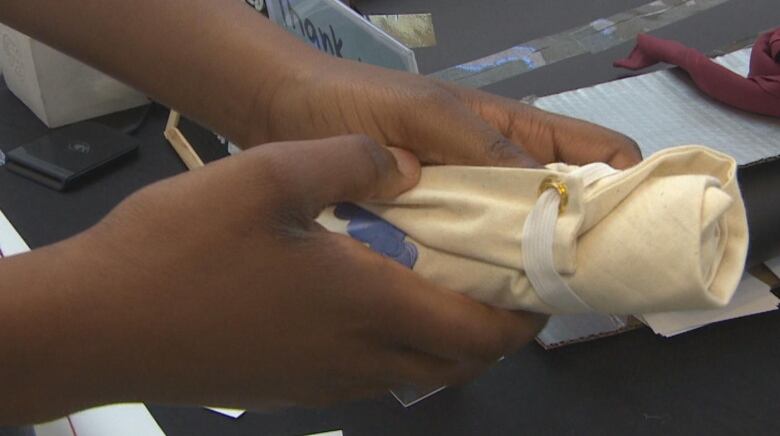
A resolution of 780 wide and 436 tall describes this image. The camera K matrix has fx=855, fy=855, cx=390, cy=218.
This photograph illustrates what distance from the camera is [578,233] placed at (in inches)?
16.1

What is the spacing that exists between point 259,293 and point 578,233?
0.15 metres

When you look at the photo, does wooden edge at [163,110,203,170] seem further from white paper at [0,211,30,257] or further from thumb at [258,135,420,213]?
thumb at [258,135,420,213]

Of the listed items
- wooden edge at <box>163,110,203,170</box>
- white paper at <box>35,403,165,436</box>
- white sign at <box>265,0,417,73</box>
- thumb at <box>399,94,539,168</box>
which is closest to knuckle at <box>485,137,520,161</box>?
thumb at <box>399,94,539,168</box>

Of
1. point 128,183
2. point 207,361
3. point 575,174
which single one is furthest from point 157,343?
point 128,183

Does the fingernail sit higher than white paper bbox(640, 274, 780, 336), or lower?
higher

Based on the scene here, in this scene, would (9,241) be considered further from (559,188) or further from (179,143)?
(559,188)

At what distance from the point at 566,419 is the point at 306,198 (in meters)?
0.27

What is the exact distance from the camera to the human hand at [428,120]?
1.56 ft

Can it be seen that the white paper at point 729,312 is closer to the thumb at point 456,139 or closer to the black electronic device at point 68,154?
the thumb at point 456,139

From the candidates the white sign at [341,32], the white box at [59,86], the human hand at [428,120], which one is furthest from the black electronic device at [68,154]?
the human hand at [428,120]

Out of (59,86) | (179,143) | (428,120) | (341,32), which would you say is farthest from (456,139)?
(59,86)

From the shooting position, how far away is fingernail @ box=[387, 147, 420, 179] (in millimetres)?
466

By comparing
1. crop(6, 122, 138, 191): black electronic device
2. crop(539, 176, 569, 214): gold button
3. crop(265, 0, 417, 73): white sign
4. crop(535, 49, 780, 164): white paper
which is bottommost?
crop(535, 49, 780, 164): white paper

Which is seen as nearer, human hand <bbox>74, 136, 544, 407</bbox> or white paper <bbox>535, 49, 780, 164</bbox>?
human hand <bbox>74, 136, 544, 407</bbox>
